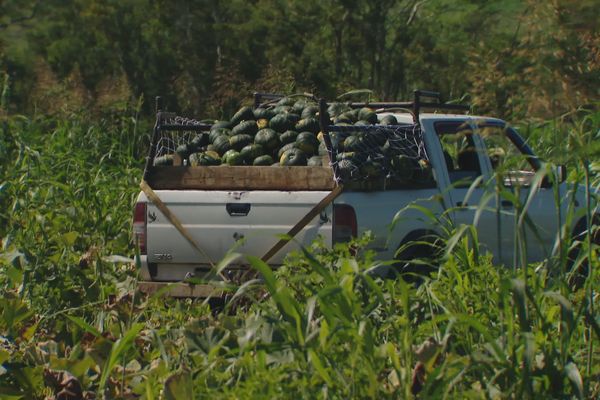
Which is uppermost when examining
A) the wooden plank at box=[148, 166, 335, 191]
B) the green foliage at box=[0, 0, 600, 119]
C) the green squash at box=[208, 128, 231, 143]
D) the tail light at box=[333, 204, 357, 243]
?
the green foliage at box=[0, 0, 600, 119]

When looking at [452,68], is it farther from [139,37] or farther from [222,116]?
[222,116]

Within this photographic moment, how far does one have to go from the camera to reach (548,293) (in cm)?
456

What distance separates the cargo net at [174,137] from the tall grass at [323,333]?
1300 mm

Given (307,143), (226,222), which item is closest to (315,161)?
(307,143)

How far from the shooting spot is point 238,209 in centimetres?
816

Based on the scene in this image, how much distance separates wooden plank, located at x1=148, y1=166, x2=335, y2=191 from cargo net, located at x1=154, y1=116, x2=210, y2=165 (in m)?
0.56

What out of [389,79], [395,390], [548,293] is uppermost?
[389,79]

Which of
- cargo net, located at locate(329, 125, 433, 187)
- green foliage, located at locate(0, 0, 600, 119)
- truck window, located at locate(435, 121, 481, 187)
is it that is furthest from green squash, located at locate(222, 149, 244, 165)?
green foliage, located at locate(0, 0, 600, 119)

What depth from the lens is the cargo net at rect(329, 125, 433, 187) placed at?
323 inches

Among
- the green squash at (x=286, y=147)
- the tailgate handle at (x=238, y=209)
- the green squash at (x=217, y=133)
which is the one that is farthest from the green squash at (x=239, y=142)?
the tailgate handle at (x=238, y=209)

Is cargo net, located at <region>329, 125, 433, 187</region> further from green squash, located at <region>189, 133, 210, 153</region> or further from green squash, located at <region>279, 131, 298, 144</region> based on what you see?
green squash, located at <region>189, 133, 210, 153</region>

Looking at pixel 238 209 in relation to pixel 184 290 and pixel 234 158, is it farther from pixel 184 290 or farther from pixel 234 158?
pixel 234 158

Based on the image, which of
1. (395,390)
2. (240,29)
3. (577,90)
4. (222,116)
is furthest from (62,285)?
(240,29)

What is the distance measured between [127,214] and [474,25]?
84.5 feet
